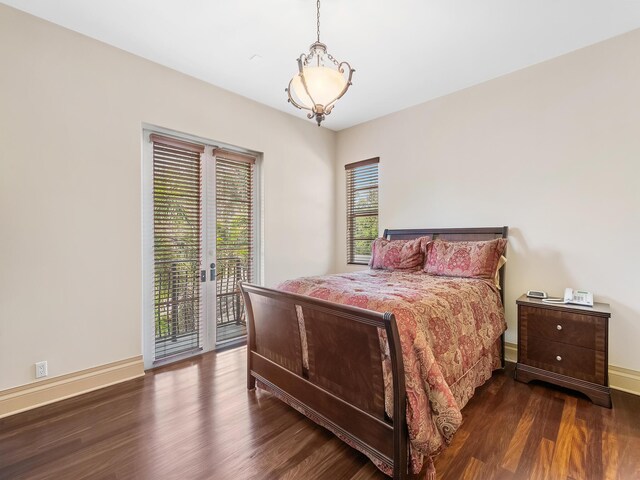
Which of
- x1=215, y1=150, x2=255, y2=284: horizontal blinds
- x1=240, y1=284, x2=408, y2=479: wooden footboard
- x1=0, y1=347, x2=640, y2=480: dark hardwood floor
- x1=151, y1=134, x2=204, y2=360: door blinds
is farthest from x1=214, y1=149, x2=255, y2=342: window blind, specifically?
x1=240, y1=284, x2=408, y2=479: wooden footboard

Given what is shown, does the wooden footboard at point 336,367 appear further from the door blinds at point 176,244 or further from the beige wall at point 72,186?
the beige wall at point 72,186

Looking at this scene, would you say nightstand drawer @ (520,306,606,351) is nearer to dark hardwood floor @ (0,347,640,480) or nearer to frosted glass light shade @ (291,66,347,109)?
dark hardwood floor @ (0,347,640,480)

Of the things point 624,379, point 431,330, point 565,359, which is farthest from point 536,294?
point 431,330

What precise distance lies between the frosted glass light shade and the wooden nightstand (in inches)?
90.3

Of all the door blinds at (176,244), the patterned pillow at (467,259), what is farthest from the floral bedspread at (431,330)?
the door blinds at (176,244)

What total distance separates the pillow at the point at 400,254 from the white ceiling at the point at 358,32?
174cm

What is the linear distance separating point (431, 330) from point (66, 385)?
2.78 m

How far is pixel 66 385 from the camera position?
2.38 m

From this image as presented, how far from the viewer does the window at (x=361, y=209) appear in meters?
4.29

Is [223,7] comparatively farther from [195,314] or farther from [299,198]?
[195,314]

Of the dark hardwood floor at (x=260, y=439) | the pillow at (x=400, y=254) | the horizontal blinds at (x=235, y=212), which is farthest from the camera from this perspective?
the horizontal blinds at (x=235, y=212)

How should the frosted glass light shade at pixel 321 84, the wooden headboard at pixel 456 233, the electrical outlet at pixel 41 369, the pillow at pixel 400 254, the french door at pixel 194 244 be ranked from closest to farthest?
the frosted glass light shade at pixel 321 84
the electrical outlet at pixel 41 369
the french door at pixel 194 244
the wooden headboard at pixel 456 233
the pillow at pixel 400 254

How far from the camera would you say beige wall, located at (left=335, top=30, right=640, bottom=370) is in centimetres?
245

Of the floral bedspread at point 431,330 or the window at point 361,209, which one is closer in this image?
the floral bedspread at point 431,330
